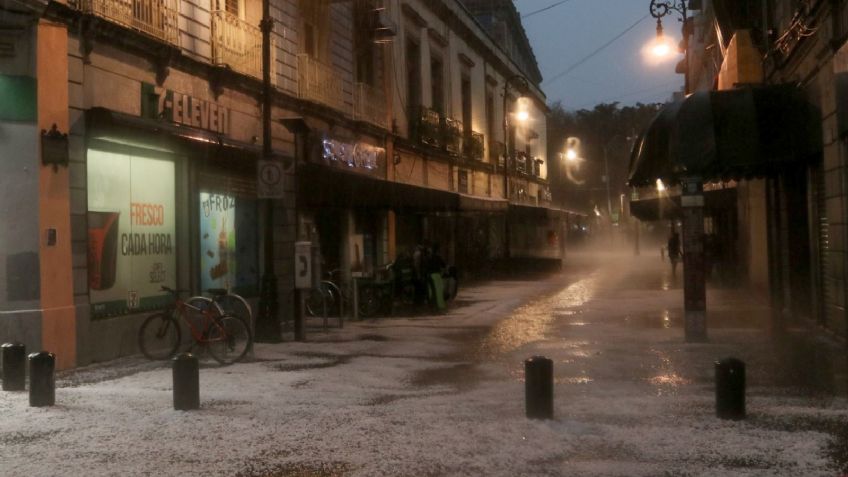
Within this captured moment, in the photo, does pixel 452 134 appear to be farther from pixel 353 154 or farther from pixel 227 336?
pixel 227 336

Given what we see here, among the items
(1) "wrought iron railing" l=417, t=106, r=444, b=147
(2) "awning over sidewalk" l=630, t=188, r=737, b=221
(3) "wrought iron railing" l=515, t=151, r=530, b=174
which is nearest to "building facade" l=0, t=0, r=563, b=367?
(1) "wrought iron railing" l=417, t=106, r=444, b=147

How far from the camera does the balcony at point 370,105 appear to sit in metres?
23.7

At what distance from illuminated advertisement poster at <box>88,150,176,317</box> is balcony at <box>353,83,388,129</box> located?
9.35 m

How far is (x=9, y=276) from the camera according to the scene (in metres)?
11.4

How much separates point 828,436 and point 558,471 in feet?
8.08

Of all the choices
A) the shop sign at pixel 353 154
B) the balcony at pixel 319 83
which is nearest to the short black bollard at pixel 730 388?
the balcony at pixel 319 83

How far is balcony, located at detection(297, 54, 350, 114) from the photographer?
19766mm

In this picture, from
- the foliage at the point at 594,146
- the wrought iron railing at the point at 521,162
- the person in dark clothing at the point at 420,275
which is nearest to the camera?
the person in dark clothing at the point at 420,275

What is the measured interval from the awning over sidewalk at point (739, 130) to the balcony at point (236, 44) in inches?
297

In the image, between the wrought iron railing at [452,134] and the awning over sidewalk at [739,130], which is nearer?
the awning over sidewalk at [739,130]

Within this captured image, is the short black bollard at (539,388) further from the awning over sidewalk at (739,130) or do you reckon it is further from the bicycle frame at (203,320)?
the awning over sidewalk at (739,130)

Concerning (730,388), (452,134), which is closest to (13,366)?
(730,388)

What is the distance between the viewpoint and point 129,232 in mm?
13508

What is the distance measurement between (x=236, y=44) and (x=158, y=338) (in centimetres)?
644
